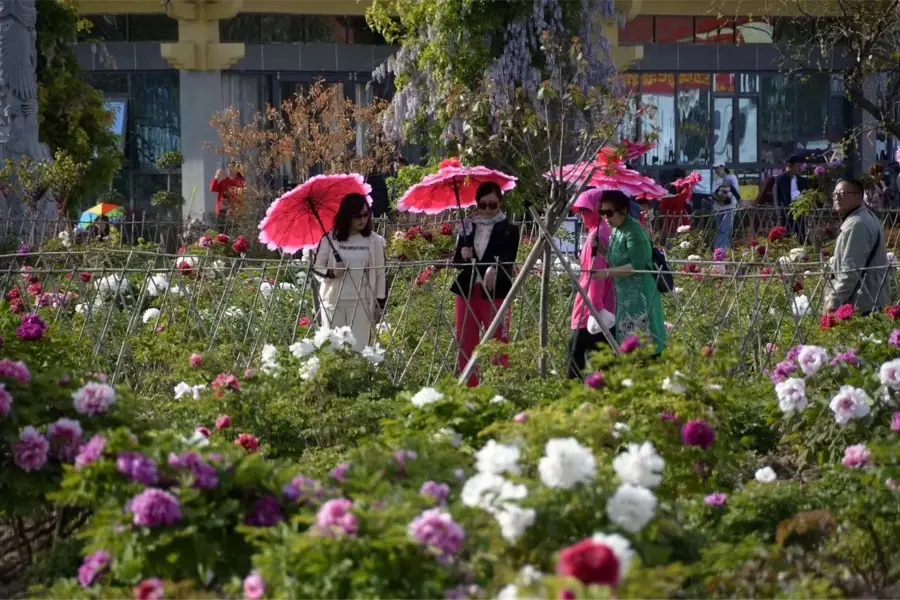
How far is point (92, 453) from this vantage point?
13.0 ft

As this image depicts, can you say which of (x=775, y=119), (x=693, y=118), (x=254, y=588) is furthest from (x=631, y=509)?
(x=775, y=119)

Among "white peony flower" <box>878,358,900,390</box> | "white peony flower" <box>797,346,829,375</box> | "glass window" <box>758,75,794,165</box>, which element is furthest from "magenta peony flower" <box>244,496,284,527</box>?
"glass window" <box>758,75,794,165</box>

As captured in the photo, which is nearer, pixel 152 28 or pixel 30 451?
pixel 30 451

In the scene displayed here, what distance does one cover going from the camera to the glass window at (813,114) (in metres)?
27.2

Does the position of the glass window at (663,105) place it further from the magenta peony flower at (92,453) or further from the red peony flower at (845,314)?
the magenta peony flower at (92,453)

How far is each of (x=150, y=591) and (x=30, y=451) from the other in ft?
3.39

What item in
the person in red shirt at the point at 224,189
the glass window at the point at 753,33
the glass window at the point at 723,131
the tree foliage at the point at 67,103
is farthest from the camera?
the glass window at the point at 723,131

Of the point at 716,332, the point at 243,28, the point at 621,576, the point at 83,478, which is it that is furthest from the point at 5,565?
the point at 243,28

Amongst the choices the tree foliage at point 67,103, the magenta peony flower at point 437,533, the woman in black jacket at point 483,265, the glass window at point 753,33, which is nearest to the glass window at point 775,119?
the glass window at point 753,33

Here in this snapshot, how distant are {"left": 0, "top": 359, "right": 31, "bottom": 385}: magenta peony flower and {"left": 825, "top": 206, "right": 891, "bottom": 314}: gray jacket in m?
4.23

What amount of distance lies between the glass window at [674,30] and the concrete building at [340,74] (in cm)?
2

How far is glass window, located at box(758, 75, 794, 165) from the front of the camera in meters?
27.0

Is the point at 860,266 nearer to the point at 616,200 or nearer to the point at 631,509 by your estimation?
the point at 616,200

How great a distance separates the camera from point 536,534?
366 centimetres
